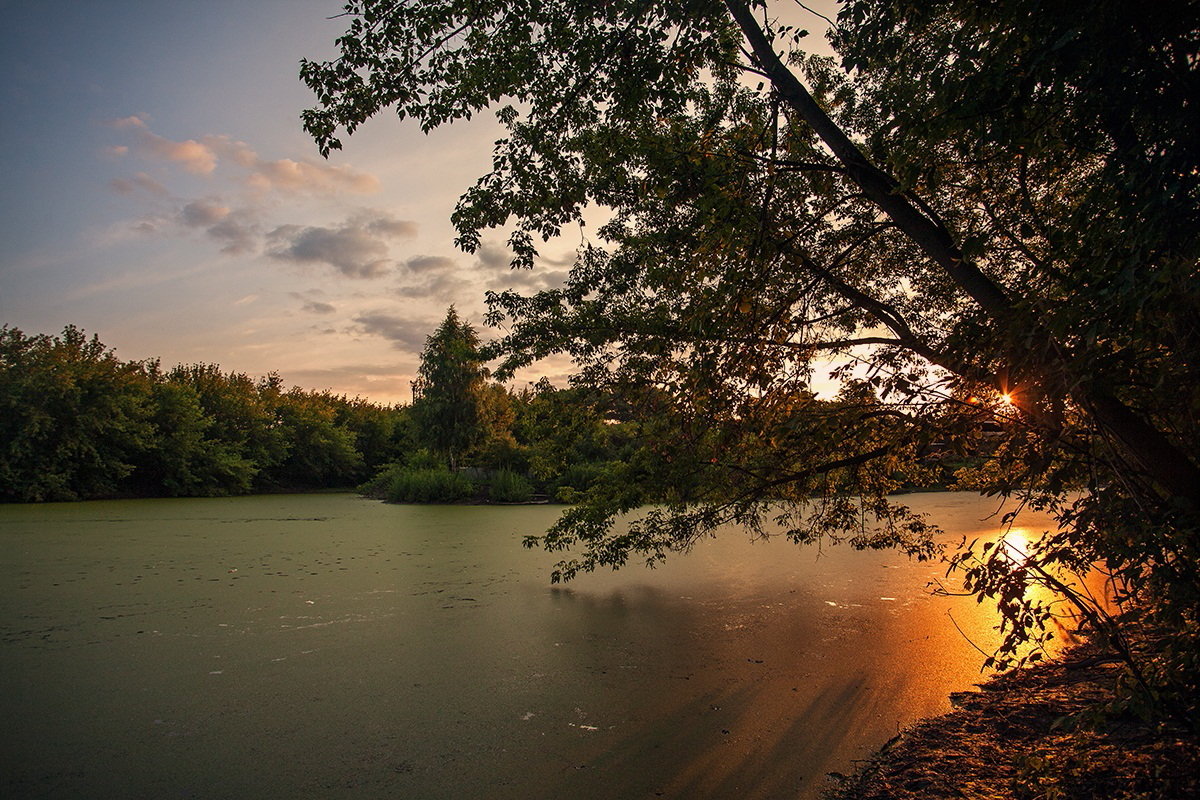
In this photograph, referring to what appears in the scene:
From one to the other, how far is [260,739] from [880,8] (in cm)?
342

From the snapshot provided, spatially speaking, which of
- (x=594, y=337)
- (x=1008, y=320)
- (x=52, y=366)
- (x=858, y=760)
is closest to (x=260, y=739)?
(x=858, y=760)

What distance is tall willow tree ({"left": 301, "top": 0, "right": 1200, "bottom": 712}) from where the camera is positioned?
60.3 inches

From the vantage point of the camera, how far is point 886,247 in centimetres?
385

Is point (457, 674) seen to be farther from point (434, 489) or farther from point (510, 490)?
point (434, 489)

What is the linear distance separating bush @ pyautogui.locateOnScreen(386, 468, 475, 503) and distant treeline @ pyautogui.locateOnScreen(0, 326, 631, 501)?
0.03 m

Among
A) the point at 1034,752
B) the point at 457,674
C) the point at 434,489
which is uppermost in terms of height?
the point at 434,489

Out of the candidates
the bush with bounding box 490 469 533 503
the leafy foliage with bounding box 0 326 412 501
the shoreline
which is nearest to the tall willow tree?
the shoreline

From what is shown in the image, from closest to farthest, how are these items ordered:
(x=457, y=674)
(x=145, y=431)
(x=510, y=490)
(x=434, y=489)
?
(x=457, y=674)
(x=510, y=490)
(x=434, y=489)
(x=145, y=431)

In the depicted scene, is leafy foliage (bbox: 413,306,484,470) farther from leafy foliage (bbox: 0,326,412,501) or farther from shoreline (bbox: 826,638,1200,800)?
shoreline (bbox: 826,638,1200,800)

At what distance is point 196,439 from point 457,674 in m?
19.2

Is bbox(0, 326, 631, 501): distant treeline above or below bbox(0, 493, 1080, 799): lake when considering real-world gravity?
above

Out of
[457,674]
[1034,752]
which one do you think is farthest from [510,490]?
[1034,752]

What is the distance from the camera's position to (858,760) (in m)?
2.47

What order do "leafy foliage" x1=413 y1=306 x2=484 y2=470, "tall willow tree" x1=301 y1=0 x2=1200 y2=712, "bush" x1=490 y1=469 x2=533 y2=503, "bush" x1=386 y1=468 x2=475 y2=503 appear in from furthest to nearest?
"leafy foliage" x1=413 y1=306 x2=484 y2=470
"bush" x1=386 y1=468 x2=475 y2=503
"bush" x1=490 y1=469 x2=533 y2=503
"tall willow tree" x1=301 y1=0 x2=1200 y2=712
